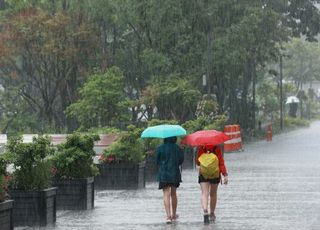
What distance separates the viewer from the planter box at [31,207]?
56.1 feet

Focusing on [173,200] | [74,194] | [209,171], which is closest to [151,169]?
[74,194]

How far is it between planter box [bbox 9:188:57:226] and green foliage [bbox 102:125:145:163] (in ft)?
26.5

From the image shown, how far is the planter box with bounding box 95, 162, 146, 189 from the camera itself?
84.0ft

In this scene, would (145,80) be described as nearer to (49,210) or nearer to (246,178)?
(246,178)

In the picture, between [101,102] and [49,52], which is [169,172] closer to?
[101,102]

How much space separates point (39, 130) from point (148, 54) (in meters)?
5.95

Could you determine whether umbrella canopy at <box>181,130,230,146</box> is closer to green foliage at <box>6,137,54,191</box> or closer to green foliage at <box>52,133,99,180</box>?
green foliage at <box>6,137,54,191</box>

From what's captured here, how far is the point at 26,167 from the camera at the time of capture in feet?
57.0

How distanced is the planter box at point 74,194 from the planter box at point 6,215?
4993mm

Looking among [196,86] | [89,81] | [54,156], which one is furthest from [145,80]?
[54,156]

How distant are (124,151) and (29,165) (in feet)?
27.1

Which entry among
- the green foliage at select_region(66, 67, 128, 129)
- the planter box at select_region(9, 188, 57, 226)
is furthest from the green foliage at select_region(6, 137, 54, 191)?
the green foliage at select_region(66, 67, 128, 129)

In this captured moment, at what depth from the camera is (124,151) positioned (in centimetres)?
2553

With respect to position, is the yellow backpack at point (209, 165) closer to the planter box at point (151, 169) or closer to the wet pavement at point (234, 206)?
the wet pavement at point (234, 206)
